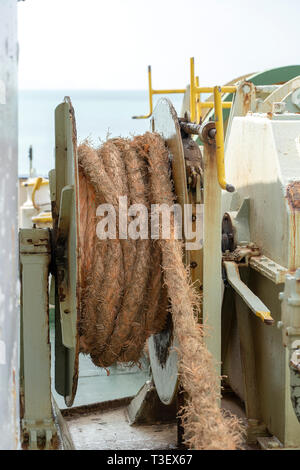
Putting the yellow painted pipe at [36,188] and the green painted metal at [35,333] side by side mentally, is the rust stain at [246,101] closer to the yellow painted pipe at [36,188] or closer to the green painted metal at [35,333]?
the green painted metal at [35,333]

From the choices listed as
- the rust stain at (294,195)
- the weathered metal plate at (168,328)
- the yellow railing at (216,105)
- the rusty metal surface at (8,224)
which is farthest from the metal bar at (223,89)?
the rusty metal surface at (8,224)

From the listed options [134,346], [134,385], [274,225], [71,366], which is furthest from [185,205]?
[134,385]

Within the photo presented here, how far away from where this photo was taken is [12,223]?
1.99 metres

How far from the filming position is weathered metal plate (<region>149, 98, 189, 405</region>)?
3.52 meters

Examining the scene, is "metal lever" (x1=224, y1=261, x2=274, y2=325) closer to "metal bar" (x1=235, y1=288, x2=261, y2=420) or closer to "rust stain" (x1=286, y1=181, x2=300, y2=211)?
"metal bar" (x1=235, y1=288, x2=261, y2=420)

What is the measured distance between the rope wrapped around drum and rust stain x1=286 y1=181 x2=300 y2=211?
0.54 m

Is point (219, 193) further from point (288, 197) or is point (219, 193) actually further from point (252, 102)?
point (252, 102)

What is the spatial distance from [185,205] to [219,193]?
168 mm

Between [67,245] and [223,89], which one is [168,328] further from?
[223,89]

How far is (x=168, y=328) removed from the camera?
12.2 feet

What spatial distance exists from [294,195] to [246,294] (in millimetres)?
509

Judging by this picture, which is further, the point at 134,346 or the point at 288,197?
the point at 134,346

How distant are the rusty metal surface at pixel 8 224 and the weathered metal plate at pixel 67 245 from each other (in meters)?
1.11

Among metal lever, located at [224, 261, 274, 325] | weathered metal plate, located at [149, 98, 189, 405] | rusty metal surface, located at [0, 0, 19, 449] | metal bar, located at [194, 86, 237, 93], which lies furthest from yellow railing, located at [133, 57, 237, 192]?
rusty metal surface, located at [0, 0, 19, 449]
